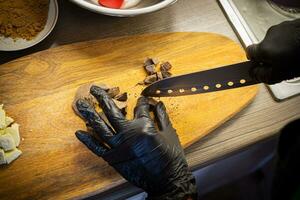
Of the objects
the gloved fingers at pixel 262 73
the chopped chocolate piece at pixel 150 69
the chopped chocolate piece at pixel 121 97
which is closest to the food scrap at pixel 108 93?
the chopped chocolate piece at pixel 121 97

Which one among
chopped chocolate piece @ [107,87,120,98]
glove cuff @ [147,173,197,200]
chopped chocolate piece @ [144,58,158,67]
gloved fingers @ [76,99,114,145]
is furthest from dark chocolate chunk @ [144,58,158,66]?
glove cuff @ [147,173,197,200]

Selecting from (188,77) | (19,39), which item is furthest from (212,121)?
(19,39)

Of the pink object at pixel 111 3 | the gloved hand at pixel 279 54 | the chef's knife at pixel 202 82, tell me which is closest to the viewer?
the gloved hand at pixel 279 54

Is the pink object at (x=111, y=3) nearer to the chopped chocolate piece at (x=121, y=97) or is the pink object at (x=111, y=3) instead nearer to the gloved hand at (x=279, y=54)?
the chopped chocolate piece at (x=121, y=97)

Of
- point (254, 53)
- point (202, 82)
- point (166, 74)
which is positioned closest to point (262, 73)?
point (254, 53)

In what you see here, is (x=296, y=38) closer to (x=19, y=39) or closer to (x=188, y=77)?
(x=188, y=77)

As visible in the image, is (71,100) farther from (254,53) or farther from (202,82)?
(254,53)
